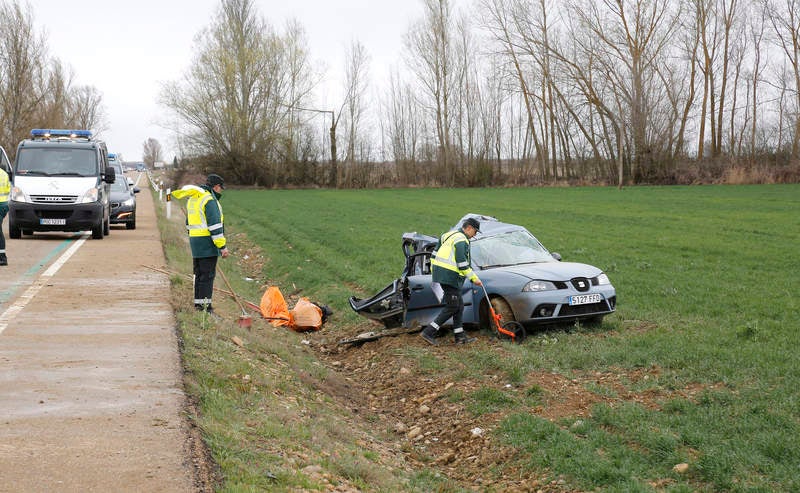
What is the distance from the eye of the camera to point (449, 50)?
7462 cm

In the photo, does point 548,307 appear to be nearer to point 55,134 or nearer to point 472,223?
point 472,223

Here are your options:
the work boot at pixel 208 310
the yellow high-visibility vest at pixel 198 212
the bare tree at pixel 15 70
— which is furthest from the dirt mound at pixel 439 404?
the bare tree at pixel 15 70

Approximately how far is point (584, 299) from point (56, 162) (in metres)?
16.1

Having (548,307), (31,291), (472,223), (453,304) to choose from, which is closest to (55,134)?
(31,291)

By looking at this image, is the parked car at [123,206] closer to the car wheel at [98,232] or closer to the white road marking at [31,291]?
the car wheel at [98,232]

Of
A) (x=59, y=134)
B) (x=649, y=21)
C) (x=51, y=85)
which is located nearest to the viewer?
(x=59, y=134)

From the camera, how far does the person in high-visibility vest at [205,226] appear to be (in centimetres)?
1121

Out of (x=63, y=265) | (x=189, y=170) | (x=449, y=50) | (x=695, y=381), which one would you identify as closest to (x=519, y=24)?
(x=449, y=50)

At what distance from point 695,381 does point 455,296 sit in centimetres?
341

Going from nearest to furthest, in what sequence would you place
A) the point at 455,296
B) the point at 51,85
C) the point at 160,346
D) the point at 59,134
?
the point at 160,346 → the point at 455,296 → the point at 59,134 → the point at 51,85

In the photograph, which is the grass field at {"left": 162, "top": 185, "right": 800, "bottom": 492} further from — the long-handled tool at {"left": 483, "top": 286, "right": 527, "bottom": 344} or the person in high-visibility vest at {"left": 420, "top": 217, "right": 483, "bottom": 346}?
the person in high-visibility vest at {"left": 420, "top": 217, "right": 483, "bottom": 346}

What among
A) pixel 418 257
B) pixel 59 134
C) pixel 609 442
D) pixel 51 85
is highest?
pixel 51 85

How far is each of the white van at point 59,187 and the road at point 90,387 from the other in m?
6.67

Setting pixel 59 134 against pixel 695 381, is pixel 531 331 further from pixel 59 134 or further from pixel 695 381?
pixel 59 134
